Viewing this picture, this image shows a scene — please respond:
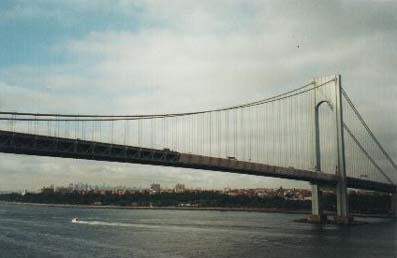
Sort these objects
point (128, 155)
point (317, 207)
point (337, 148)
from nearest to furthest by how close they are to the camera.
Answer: point (128, 155)
point (337, 148)
point (317, 207)

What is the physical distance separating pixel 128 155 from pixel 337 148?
77.2ft

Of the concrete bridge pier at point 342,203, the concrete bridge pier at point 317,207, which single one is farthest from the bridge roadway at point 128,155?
the concrete bridge pier at point 317,207

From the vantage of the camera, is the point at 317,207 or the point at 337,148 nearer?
the point at 337,148

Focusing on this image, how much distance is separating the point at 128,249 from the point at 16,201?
178 metres

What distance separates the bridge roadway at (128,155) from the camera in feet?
97.4

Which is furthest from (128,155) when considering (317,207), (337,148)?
(317,207)

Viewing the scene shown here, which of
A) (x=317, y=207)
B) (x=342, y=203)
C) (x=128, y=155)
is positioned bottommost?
(x=317, y=207)

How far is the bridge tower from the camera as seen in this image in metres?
50.7

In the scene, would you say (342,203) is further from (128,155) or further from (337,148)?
(128,155)

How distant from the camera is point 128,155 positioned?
35.0 metres

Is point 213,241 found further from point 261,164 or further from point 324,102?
point 324,102

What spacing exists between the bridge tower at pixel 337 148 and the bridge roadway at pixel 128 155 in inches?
77.7

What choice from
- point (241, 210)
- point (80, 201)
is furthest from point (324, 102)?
point (80, 201)

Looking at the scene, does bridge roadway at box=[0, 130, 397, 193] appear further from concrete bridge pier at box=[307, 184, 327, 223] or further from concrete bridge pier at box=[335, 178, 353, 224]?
concrete bridge pier at box=[307, 184, 327, 223]
